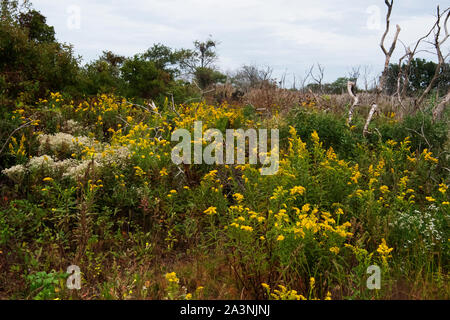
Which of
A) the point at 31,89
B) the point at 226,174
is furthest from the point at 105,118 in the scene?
the point at 226,174

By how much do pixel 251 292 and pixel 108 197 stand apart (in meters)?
2.49

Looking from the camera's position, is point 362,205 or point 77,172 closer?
point 362,205

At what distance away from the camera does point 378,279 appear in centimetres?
272

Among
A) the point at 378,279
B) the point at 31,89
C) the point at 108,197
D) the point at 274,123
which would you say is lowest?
the point at 378,279

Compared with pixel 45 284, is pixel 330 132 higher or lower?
higher

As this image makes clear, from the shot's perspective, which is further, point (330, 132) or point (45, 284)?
point (330, 132)

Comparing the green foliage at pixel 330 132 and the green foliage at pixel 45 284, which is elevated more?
the green foliage at pixel 330 132

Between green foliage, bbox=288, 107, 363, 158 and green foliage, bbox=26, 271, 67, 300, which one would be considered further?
green foliage, bbox=288, 107, 363, 158

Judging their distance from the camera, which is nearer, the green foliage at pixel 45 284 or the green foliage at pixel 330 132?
the green foliage at pixel 45 284

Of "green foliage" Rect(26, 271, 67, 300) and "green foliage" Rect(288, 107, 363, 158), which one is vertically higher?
"green foliage" Rect(288, 107, 363, 158)

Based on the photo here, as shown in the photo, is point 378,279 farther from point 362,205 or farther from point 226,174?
point 226,174
